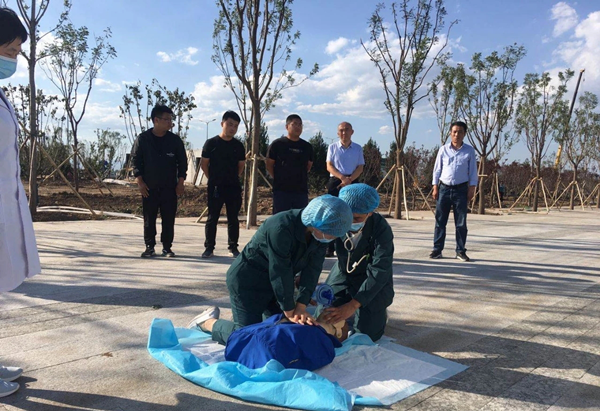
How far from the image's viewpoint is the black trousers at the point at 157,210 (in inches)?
220

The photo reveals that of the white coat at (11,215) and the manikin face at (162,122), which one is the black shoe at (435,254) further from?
the white coat at (11,215)

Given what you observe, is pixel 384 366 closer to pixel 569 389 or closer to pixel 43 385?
pixel 569 389

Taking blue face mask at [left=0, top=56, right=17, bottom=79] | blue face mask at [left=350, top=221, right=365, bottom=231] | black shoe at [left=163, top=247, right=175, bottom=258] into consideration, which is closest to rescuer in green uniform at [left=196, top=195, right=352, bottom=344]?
blue face mask at [left=350, top=221, right=365, bottom=231]

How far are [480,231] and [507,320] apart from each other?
6.35 metres

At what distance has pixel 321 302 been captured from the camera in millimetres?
3115

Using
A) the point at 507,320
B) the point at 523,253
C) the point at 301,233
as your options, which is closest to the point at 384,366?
the point at 301,233

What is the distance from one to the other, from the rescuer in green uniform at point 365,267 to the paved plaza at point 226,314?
0.30 meters

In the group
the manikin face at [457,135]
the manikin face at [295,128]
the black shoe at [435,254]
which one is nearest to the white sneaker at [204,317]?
the manikin face at [295,128]

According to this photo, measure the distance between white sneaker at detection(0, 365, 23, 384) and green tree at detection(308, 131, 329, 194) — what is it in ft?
53.6

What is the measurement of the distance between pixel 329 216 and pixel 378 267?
0.68m

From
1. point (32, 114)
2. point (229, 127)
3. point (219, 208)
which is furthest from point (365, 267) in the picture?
point (32, 114)

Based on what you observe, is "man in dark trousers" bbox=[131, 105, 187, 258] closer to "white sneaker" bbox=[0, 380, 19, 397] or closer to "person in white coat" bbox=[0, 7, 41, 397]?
"person in white coat" bbox=[0, 7, 41, 397]

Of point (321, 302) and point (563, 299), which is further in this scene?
point (563, 299)

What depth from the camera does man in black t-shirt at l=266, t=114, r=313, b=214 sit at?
582 cm
